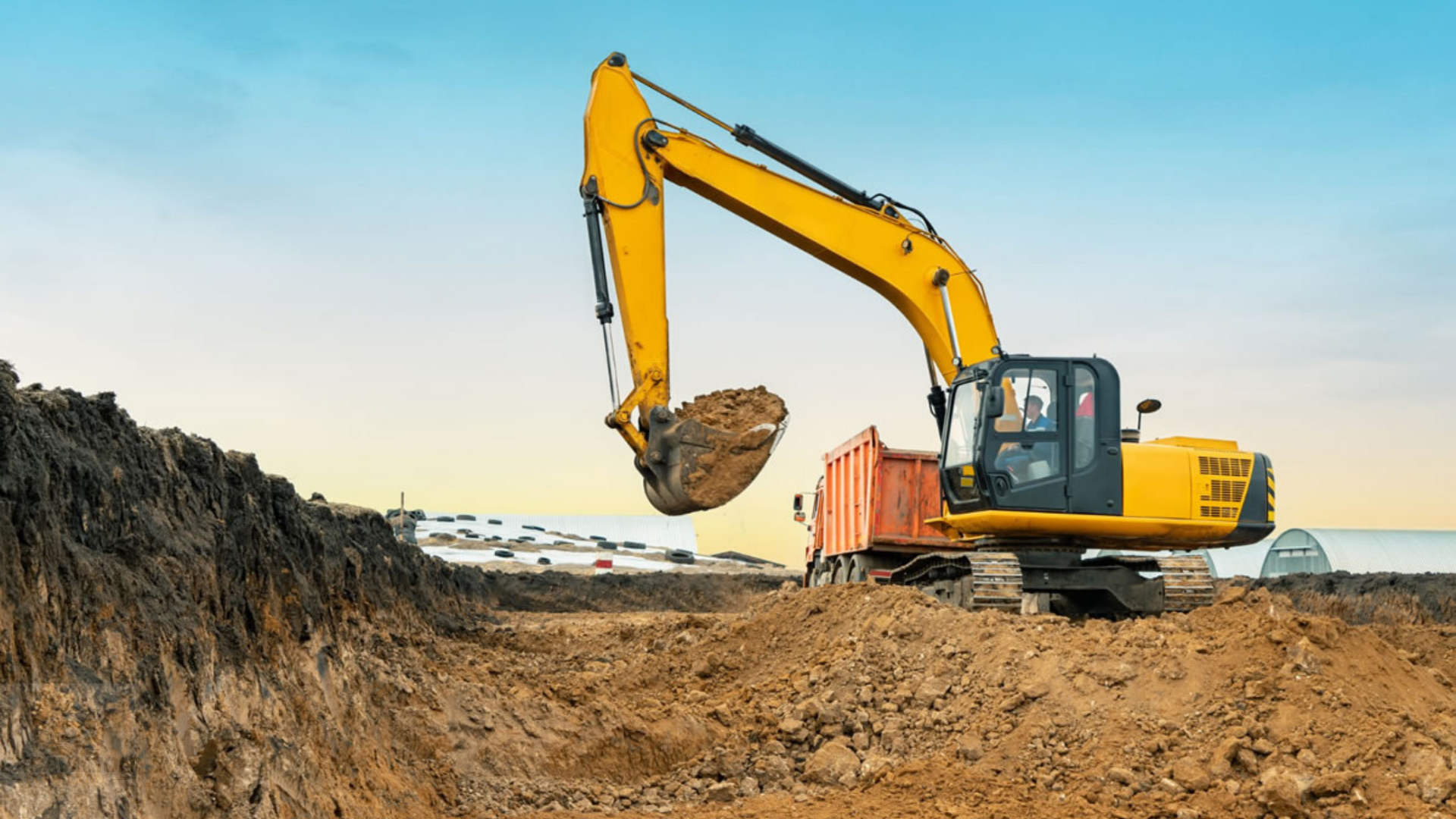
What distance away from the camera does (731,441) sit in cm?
972

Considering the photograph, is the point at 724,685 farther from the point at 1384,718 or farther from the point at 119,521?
the point at 119,521

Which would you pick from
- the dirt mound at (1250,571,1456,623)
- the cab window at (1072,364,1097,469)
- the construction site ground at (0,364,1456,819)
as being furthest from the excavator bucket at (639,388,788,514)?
the dirt mound at (1250,571,1456,623)

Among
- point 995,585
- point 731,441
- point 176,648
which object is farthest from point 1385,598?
point 176,648

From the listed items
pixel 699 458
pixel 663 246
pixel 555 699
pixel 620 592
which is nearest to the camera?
pixel 555 699

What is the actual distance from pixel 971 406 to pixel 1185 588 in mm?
2714

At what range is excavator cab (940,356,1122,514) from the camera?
1088 cm

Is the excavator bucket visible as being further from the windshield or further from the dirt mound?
the dirt mound

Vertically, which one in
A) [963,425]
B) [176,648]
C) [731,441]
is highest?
[963,425]

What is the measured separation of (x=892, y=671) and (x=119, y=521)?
236 inches

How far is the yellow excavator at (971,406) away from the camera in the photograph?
10523 millimetres

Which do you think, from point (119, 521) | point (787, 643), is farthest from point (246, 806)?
point (787, 643)

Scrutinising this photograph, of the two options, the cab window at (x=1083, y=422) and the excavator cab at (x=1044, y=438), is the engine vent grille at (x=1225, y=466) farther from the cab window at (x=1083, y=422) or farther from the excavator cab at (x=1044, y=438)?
the cab window at (x=1083, y=422)

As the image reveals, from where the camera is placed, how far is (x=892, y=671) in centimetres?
942

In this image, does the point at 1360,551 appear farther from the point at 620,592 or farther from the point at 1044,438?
the point at 1044,438
